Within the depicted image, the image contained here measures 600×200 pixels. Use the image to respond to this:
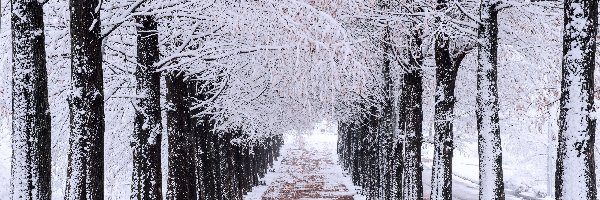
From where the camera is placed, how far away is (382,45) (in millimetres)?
15570

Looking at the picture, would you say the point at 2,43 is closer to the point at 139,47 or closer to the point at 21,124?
the point at 139,47

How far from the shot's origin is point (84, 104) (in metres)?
7.31

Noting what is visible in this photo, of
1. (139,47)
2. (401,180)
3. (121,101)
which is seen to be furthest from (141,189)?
(401,180)

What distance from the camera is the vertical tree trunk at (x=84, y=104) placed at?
7.30m

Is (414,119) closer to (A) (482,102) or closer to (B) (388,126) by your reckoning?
(B) (388,126)

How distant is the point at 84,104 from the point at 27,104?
69 cm

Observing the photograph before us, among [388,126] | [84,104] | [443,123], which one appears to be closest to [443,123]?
[443,123]

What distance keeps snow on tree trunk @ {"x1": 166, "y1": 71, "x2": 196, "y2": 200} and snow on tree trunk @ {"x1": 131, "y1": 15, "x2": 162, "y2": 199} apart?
3.71 feet

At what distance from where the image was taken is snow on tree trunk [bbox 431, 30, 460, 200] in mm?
12375

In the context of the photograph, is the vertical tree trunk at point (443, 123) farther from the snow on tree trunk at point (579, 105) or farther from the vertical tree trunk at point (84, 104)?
the vertical tree trunk at point (84, 104)

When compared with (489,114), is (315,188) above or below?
below

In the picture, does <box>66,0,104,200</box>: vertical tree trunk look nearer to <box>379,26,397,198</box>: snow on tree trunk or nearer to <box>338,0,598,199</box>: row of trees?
<box>338,0,598,199</box>: row of trees

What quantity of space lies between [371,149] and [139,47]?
17839mm

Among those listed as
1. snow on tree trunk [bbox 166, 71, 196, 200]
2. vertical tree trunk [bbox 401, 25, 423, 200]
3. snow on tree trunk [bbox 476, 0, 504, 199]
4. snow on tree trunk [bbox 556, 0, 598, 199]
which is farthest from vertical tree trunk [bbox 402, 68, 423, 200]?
snow on tree trunk [bbox 556, 0, 598, 199]
